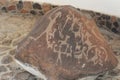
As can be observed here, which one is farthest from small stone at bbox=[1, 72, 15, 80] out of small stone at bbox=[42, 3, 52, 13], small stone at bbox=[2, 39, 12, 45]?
small stone at bbox=[42, 3, 52, 13]

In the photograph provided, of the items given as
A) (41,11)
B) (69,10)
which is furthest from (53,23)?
(41,11)

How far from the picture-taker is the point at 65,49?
788mm

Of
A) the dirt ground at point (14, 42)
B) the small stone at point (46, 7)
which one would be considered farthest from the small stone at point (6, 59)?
the small stone at point (46, 7)

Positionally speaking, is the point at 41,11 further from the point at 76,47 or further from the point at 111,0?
the point at 76,47

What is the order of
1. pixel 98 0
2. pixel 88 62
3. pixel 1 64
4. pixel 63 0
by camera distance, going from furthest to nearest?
pixel 63 0 < pixel 98 0 < pixel 1 64 < pixel 88 62

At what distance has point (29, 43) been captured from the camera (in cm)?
81

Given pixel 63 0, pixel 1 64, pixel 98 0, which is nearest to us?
pixel 1 64

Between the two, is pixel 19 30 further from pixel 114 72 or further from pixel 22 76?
pixel 114 72

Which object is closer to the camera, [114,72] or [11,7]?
[114,72]

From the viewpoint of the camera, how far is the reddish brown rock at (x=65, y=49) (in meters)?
0.77

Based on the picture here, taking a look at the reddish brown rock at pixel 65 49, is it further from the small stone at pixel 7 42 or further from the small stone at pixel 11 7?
the small stone at pixel 11 7

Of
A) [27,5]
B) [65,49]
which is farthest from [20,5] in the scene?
[65,49]

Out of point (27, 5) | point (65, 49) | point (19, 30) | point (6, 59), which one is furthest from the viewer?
point (27, 5)

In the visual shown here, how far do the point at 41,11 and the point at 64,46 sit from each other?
0.43 meters
